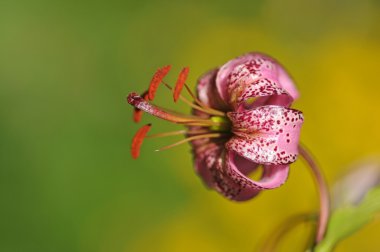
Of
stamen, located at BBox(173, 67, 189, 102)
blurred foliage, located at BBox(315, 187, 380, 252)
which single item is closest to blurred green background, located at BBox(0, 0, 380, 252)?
blurred foliage, located at BBox(315, 187, 380, 252)

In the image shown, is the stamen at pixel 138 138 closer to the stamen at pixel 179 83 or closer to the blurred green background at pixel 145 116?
the stamen at pixel 179 83

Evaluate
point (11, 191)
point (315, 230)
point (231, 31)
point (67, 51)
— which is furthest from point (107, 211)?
point (315, 230)

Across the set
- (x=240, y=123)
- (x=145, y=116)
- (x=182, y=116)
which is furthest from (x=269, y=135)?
(x=145, y=116)

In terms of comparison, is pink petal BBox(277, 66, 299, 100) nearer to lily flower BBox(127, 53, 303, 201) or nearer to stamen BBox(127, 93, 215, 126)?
lily flower BBox(127, 53, 303, 201)

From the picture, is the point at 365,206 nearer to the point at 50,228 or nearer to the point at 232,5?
the point at 50,228

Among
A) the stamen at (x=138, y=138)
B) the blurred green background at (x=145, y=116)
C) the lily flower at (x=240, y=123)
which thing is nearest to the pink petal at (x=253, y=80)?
the lily flower at (x=240, y=123)

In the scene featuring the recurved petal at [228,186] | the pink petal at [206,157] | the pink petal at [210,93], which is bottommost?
the recurved petal at [228,186]
